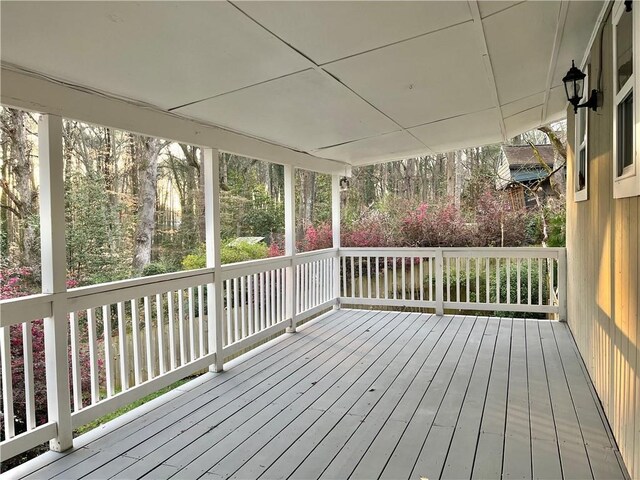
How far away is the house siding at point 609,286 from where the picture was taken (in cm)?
211

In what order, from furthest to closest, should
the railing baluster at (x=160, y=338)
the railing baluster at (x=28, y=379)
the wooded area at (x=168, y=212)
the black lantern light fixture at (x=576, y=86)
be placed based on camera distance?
the wooded area at (x=168, y=212)
the railing baluster at (x=160, y=338)
the black lantern light fixture at (x=576, y=86)
the railing baluster at (x=28, y=379)

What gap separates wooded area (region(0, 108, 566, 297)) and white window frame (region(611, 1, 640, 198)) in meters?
5.25

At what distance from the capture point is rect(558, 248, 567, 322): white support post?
18.3ft

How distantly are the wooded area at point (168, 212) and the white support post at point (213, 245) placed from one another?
2224 millimetres

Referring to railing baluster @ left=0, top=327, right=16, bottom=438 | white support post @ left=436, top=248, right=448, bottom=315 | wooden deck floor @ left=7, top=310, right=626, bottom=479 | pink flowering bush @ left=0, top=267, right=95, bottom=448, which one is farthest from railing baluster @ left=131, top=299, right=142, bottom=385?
white support post @ left=436, top=248, right=448, bottom=315

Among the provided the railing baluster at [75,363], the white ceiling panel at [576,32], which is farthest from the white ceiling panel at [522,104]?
the railing baluster at [75,363]

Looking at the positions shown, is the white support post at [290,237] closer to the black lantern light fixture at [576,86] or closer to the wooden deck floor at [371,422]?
the wooden deck floor at [371,422]

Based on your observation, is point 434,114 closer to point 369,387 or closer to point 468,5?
point 468,5

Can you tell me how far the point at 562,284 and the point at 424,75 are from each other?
384 centimetres

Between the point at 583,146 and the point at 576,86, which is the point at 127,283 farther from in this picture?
the point at 583,146

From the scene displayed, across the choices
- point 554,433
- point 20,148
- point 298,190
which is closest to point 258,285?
point 554,433

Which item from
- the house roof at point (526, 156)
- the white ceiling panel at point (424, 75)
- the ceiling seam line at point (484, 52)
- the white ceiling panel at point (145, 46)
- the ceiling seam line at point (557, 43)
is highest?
the house roof at point (526, 156)

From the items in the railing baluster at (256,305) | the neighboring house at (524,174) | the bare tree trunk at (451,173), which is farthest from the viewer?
the bare tree trunk at (451,173)

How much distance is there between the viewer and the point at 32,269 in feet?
18.5
